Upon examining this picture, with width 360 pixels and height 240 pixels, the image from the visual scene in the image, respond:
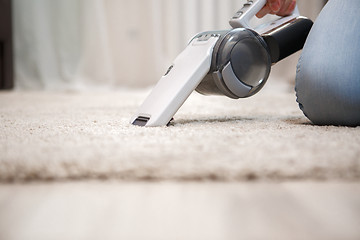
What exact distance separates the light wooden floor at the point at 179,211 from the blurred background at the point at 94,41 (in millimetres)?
2294

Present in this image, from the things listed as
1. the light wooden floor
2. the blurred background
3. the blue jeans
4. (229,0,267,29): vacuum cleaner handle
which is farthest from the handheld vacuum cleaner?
the blurred background

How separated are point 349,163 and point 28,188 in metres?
0.37

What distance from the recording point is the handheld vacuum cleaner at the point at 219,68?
35.3 inches

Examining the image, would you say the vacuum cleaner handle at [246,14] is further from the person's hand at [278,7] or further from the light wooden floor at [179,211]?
the light wooden floor at [179,211]

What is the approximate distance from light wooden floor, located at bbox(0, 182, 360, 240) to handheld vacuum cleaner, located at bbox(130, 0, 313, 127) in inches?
16.6

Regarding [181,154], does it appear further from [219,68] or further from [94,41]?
[94,41]

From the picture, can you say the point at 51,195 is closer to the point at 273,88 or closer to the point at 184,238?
the point at 184,238

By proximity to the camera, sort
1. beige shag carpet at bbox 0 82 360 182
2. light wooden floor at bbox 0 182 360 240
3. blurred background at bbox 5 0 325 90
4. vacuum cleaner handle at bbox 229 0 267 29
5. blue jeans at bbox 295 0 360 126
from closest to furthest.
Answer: light wooden floor at bbox 0 182 360 240 < beige shag carpet at bbox 0 82 360 182 < blue jeans at bbox 295 0 360 126 < vacuum cleaner handle at bbox 229 0 267 29 < blurred background at bbox 5 0 325 90

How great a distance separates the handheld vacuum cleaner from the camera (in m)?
0.90

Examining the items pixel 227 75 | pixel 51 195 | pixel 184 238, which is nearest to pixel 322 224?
pixel 184 238

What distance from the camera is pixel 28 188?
1.60ft

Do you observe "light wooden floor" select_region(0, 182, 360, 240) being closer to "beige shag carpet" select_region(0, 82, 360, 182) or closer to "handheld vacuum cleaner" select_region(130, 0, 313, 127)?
"beige shag carpet" select_region(0, 82, 360, 182)

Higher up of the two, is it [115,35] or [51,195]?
[51,195]

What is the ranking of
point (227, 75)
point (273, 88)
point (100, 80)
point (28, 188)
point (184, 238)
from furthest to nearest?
point (100, 80), point (273, 88), point (227, 75), point (28, 188), point (184, 238)
